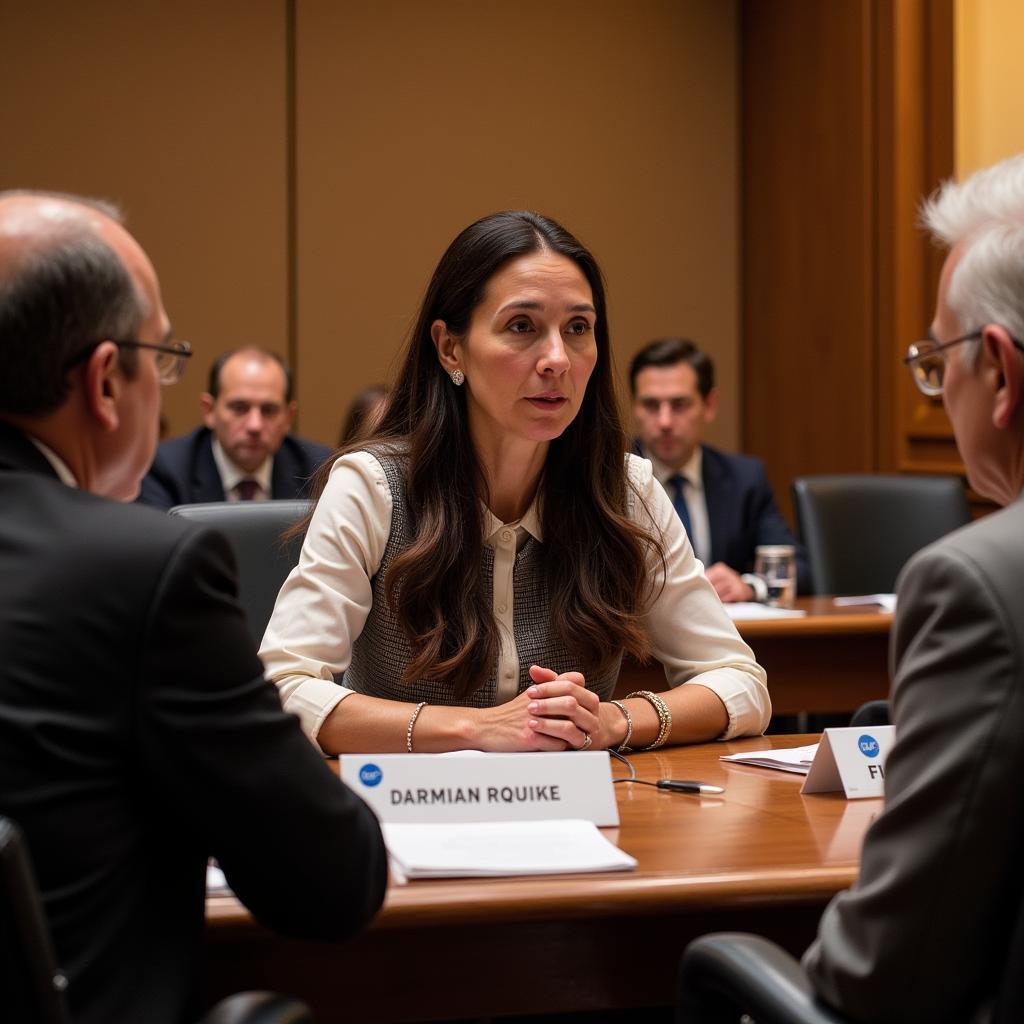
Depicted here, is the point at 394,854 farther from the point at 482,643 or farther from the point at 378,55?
the point at 378,55

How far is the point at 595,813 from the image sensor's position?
64.7 inches

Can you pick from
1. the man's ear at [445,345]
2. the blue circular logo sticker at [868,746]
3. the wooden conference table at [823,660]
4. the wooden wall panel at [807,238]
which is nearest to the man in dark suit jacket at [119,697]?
the blue circular logo sticker at [868,746]

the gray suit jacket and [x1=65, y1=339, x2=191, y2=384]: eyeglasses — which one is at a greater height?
[x1=65, y1=339, x2=191, y2=384]: eyeglasses

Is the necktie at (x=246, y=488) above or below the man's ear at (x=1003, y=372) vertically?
below

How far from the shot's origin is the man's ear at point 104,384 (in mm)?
1220

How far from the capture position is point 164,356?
135 cm

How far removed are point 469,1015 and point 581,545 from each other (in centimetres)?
105

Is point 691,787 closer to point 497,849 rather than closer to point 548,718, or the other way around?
point 548,718

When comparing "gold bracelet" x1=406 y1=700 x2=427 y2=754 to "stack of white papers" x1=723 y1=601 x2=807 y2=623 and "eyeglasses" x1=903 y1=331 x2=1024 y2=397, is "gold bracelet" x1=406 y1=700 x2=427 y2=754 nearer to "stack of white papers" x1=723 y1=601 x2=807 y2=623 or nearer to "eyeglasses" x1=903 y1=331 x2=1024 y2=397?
"eyeglasses" x1=903 y1=331 x2=1024 y2=397

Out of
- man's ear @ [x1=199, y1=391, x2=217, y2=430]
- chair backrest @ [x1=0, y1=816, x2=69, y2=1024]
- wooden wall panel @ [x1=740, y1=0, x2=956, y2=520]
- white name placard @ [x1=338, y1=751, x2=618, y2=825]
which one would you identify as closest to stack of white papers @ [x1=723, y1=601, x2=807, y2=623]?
wooden wall panel @ [x1=740, y1=0, x2=956, y2=520]

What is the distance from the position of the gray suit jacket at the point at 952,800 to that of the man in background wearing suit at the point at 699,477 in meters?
3.65

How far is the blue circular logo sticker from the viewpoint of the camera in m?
1.83

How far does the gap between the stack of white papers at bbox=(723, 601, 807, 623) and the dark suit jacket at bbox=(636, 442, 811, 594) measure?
91cm

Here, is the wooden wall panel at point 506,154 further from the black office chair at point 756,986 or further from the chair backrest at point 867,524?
the black office chair at point 756,986
